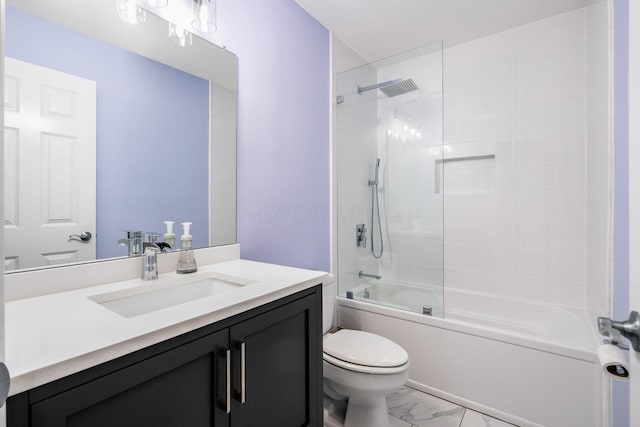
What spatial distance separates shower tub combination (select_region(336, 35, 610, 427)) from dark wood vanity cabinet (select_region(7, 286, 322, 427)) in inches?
40.9

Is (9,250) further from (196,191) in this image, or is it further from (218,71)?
(218,71)

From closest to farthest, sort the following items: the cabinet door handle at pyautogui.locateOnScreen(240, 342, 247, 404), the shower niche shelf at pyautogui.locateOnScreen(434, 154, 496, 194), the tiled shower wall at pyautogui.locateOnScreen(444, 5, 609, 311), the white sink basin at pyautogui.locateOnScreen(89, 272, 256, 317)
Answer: the cabinet door handle at pyautogui.locateOnScreen(240, 342, 247, 404)
the white sink basin at pyautogui.locateOnScreen(89, 272, 256, 317)
the tiled shower wall at pyautogui.locateOnScreen(444, 5, 609, 311)
the shower niche shelf at pyautogui.locateOnScreen(434, 154, 496, 194)

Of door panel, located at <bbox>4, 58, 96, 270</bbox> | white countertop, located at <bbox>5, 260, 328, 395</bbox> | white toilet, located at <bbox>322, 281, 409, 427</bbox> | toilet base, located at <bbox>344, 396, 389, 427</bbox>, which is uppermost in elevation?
door panel, located at <bbox>4, 58, 96, 270</bbox>

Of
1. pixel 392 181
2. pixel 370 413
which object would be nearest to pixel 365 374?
pixel 370 413

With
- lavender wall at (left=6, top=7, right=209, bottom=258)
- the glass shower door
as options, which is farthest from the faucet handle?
the glass shower door

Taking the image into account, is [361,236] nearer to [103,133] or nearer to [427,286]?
[427,286]

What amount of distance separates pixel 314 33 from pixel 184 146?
1.29 metres

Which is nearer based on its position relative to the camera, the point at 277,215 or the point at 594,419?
the point at 594,419

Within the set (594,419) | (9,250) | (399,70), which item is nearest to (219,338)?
(9,250)

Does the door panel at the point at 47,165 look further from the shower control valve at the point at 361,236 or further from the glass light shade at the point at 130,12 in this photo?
the shower control valve at the point at 361,236

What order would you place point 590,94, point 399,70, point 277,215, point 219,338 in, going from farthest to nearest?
point 399,70 → point 590,94 → point 277,215 → point 219,338

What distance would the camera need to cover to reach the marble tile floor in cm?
165

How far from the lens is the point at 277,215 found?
1771 mm

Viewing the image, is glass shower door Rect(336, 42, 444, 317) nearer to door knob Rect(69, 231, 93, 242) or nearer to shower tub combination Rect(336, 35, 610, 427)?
shower tub combination Rect(336, 35, 610, 427)
